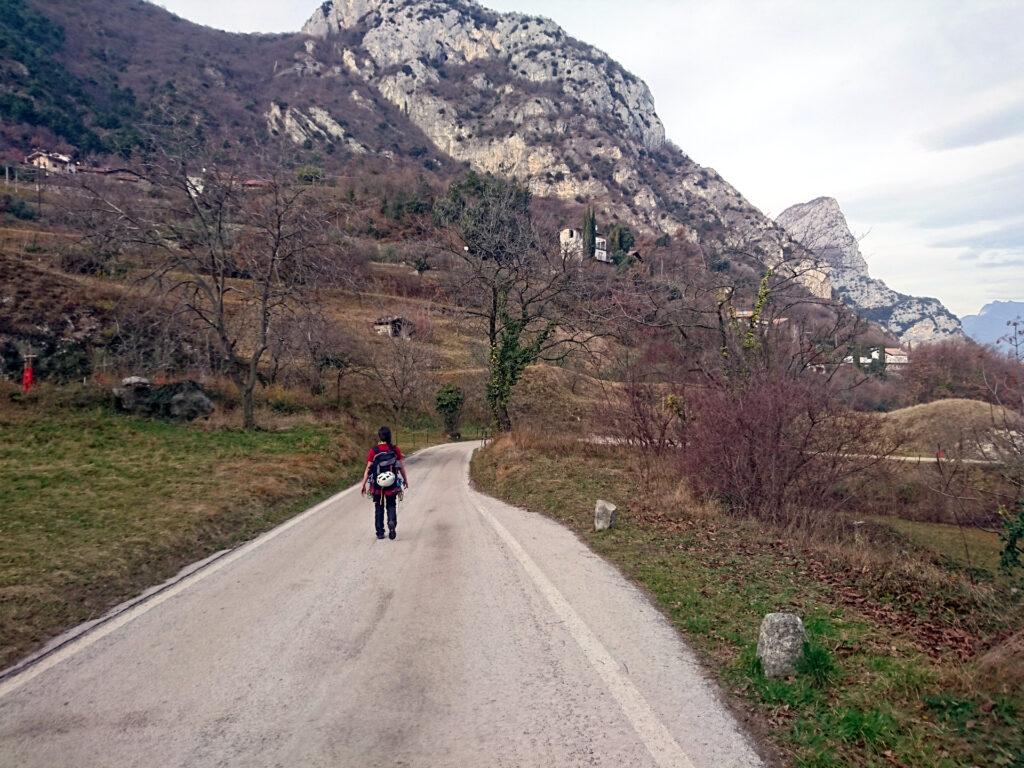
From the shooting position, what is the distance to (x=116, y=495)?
1102 centimetres

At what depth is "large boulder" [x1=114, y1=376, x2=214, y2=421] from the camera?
65.8 feet

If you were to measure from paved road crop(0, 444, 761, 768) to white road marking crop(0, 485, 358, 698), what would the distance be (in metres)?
0.03

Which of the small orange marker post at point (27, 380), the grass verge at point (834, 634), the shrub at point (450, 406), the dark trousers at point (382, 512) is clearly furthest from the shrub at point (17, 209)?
the grass verge at point (834, 634)

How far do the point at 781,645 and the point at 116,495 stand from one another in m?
11.6

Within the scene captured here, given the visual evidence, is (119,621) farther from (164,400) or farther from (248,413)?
(164,400)

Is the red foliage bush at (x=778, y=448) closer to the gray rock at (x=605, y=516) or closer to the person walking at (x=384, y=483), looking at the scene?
the gray rock at (x=605, y=516)

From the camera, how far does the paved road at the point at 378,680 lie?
135 inches

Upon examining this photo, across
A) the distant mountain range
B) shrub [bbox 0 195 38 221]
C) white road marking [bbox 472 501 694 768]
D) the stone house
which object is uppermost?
the distant mountain range

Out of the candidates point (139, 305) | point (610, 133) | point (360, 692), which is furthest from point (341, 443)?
point (610, 133)

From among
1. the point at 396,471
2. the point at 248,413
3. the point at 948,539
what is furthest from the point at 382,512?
the point at 948,539

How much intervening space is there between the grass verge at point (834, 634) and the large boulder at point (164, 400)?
659 inches

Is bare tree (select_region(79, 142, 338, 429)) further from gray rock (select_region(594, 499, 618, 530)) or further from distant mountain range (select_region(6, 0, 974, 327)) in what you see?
distant mountain range (select_region(6, 0, 974, 327))

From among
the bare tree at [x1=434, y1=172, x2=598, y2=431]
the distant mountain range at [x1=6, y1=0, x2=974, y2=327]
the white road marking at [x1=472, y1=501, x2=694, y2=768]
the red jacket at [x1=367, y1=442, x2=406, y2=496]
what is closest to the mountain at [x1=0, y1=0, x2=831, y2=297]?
the distant mountain range at [x1=6, y1=0, x2=974, y2=327]

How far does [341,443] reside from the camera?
21.4 m
